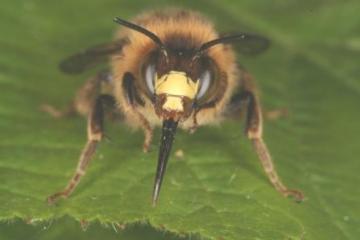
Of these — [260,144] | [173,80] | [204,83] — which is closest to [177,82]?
[173,80]

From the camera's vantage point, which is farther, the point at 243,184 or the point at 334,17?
the point at 334,17

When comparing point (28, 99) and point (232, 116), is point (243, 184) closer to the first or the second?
point (232, 116)

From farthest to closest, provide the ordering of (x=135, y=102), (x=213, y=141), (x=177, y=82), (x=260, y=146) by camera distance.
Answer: (x=213, y=141) < (x=260, y=146) < (x=135, y=102) < (x=177, y=82)

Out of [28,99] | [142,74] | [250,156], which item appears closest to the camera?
[142,74]

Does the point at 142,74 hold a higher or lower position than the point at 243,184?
higher

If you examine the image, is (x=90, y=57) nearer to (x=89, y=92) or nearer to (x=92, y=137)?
(x=89, y=92)

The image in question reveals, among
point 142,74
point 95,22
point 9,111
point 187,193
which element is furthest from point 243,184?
point 95,22

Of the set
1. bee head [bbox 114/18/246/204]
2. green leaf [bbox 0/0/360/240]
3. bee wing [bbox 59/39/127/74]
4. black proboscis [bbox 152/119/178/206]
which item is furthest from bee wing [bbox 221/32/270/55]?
black proboscis [bbox 152/119/178/206]
